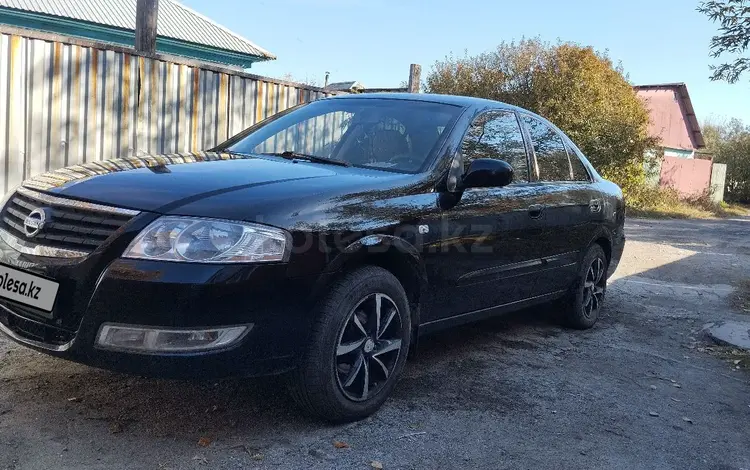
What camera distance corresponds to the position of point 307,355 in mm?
3279

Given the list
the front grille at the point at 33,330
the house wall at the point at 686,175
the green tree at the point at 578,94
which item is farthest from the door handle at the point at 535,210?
the house wall at the point at 686,175

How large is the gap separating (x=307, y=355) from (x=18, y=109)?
5.01m

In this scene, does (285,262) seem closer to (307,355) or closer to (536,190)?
(307,355)

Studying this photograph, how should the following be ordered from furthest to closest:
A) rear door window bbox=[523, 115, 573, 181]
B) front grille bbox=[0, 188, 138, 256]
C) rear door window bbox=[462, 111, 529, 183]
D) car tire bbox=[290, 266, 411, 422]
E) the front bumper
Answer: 1. rear door window bbox=[523, 115, 573, 181]
2. rear door window bbox=[462, 111, 529, 183]
3. car tire bbox=[290, 266, 411, 422]
4. front grille bbox=[0, 188, 138, 256]
5. the front bumper

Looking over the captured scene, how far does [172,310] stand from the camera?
2.96 meters

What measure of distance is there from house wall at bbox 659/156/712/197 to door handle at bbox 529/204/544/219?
24.3 metres

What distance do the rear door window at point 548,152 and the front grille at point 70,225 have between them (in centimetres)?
315

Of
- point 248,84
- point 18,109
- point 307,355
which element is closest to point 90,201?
point 307,355

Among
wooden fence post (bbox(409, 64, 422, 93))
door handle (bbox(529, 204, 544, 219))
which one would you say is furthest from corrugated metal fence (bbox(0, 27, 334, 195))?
door handle (bbox(529, 204, 544, 219))

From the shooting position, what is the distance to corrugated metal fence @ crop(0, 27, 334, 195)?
6836 mm

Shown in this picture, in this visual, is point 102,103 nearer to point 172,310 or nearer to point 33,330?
point 33,330

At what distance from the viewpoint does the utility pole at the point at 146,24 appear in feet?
24.6

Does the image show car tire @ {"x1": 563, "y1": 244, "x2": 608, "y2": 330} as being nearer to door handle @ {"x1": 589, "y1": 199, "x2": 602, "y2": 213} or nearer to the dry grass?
door handle @ {"x1": 589, "y1": 199, "x2": 602, "y2": 213}

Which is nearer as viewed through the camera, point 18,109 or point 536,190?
point 536,190
